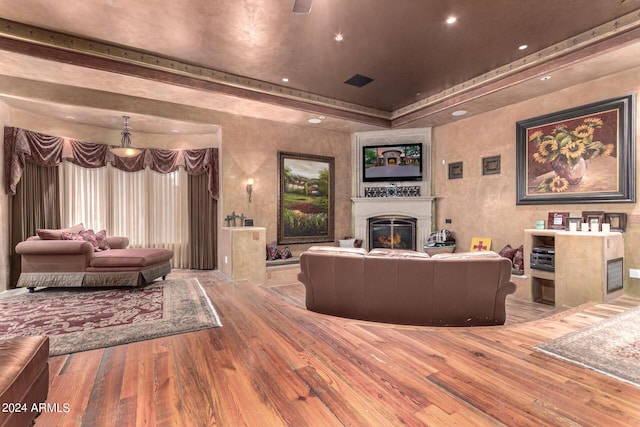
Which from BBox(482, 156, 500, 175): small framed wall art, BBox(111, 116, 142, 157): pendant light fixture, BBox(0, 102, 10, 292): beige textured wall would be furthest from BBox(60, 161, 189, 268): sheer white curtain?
BBox(482, 156, 500, 175): small framed wall art

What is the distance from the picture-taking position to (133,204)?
251 inches

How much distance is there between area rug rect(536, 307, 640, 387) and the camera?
1.92m

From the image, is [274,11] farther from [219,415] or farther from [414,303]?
[219,415]

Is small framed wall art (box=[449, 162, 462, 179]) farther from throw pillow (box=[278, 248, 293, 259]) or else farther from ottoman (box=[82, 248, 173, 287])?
ottoman (box=[82, 248, 173, 287])

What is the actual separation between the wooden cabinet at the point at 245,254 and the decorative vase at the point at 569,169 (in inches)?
195

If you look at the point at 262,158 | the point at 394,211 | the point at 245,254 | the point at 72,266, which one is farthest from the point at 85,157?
the point at 394,211

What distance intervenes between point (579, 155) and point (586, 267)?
5.88 feet

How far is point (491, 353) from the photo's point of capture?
2.15m

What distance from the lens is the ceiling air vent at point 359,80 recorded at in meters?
4.96

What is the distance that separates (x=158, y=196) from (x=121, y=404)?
5.69 metres

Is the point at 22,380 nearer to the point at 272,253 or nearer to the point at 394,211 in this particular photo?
the point at 272,253

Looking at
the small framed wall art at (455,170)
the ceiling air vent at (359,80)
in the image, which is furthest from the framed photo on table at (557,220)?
the ceiling air vent at (359,80)

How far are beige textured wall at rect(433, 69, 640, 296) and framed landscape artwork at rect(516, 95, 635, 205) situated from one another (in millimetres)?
124

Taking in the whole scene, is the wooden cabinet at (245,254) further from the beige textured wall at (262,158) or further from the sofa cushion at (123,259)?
the sofa cushion at (123,259)
